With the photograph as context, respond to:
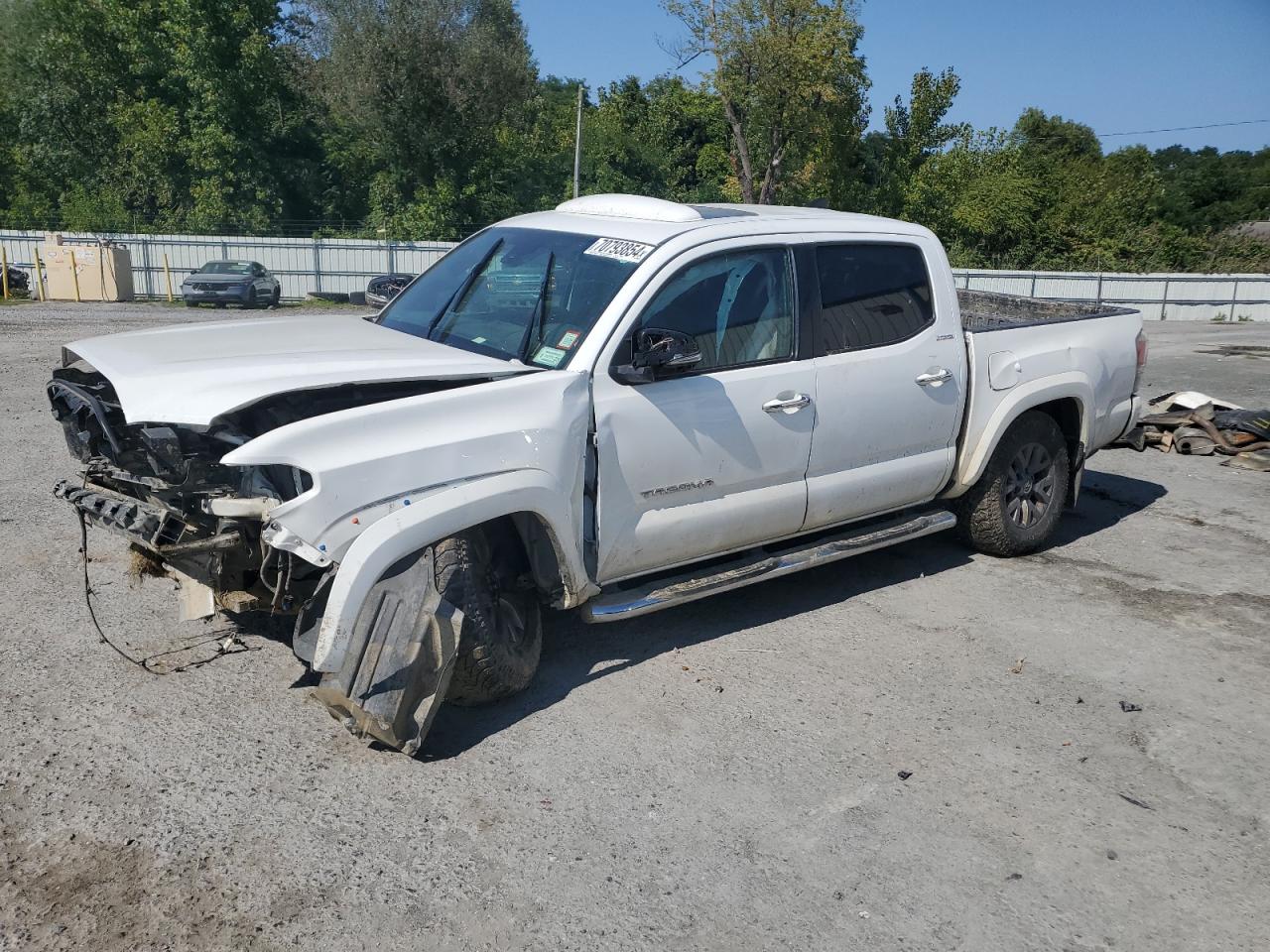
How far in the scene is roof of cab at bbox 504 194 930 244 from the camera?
4926 millimetres

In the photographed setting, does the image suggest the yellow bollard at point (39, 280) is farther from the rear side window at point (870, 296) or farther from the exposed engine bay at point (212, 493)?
the rear side window at point (870, 296)

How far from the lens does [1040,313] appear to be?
25.0ft

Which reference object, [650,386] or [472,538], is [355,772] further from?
[650,386]

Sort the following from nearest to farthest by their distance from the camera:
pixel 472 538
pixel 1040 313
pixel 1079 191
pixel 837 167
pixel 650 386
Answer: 1. pixel 472 538
2. pixel 650 386
3. pixel 1040 313
4. pixel 837 167
5. pixel 1079 191

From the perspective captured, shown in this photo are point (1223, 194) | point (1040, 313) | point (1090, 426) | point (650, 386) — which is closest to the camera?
point (650, 386)

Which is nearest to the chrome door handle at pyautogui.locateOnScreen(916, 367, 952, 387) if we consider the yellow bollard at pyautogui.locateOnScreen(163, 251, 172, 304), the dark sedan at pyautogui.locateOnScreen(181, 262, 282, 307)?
the dark sedan at pyautogui.locateOnScreen(181, 262, 282, 307)

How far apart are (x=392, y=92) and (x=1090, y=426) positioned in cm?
3764

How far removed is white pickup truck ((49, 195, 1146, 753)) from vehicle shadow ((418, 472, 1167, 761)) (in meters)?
0.21

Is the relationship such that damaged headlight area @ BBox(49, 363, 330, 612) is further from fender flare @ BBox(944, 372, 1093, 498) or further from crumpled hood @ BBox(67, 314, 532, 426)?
fender flare @ BBox(944, 372, 1093, 498)

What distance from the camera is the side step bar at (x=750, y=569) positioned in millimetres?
4547

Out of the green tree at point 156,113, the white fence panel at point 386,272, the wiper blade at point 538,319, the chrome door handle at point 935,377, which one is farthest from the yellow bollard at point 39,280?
the chrome door handle at point 935,377

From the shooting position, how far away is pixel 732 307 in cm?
491

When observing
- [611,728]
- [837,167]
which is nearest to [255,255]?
[837,167]

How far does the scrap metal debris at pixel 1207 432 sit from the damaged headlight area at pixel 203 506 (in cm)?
799
